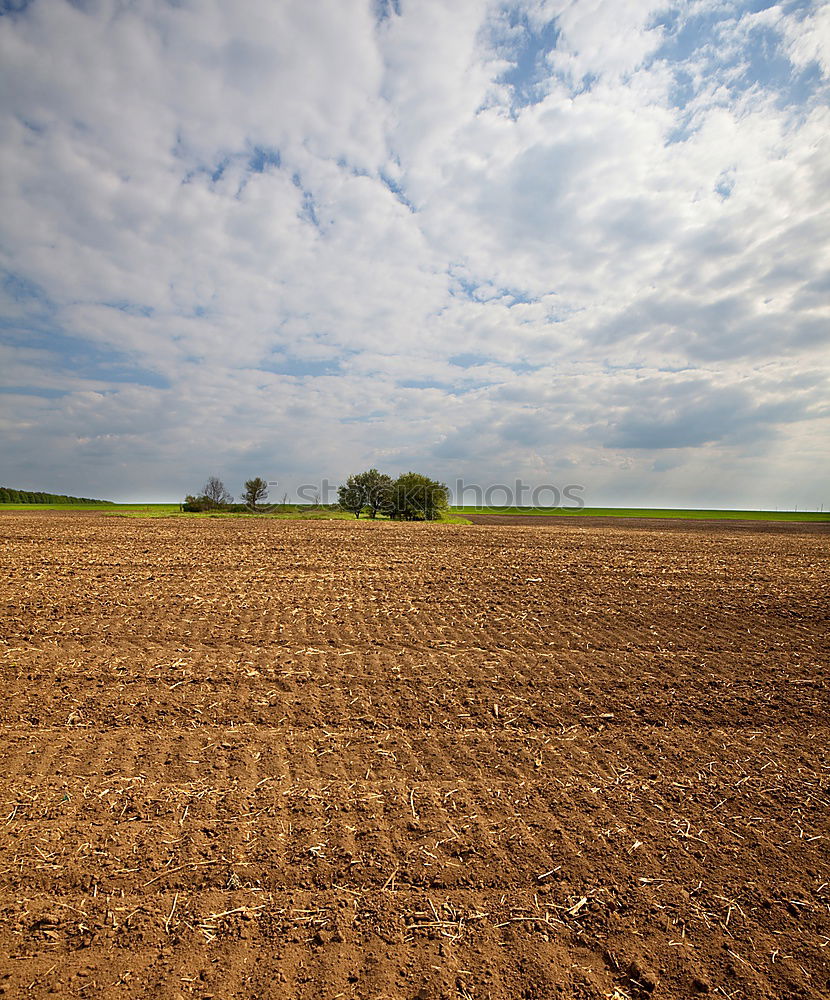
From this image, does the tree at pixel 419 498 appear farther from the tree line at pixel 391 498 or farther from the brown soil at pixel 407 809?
the brown soil at pixel 407 809

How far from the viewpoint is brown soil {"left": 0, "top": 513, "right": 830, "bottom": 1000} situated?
2.96 meters

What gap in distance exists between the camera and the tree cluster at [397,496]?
61.0 meters

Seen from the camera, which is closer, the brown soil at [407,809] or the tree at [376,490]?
the brown soil at [407,809]

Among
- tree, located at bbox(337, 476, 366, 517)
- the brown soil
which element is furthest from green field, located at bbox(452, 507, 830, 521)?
the brown soil

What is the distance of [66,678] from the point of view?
6688 millimetres

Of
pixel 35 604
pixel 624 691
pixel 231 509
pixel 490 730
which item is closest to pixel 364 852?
pixel 490 730

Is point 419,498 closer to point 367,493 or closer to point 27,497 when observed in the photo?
point 367,493

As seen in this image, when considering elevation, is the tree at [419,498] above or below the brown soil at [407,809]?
above

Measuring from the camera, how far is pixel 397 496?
62.3 m

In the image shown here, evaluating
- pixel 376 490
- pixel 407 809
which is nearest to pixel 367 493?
pixel 376 490

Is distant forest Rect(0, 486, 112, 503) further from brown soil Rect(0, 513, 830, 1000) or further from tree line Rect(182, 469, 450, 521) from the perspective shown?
brown soil Rect(0, 513, 830, 1000)

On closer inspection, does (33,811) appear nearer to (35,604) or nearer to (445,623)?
(445,623)

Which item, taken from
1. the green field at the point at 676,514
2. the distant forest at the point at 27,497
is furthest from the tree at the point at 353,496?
the distant forest at the point at 27,497

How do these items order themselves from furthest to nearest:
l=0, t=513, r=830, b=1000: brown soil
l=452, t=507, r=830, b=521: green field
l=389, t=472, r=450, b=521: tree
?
l=452, t=507, r=830, b=521: green field → l=389, t=472, r=450, b=521: tree → l=0, t=513, r=830, b=1000: brown soil
